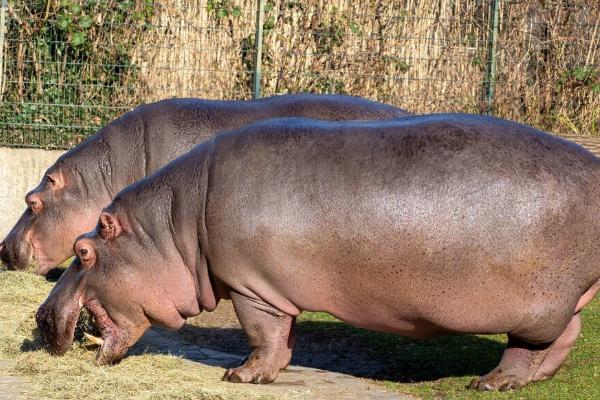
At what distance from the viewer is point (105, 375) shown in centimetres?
584

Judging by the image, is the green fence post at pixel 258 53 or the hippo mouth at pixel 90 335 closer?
the hippo mouth at pixel 90 335

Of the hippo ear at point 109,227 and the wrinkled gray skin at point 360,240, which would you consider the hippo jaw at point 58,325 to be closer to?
the wrinkled gray skin at point 360,240

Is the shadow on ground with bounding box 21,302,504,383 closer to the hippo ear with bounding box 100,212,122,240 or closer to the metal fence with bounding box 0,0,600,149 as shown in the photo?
the hippo ear with bounding box 100,212,122,240

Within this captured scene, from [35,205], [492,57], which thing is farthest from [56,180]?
[492,57]

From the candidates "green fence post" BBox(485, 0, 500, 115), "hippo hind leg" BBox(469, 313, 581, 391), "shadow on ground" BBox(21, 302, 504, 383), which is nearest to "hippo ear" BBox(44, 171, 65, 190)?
"shadow on ground" BBox(21, 302, 504, 383)

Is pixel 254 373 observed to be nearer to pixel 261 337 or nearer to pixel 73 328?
pixel 261 337

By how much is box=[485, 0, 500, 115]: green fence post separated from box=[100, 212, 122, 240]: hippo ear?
22.2 feet

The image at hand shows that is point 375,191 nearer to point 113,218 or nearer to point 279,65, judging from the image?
point 113,218

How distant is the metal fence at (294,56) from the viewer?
11.9m

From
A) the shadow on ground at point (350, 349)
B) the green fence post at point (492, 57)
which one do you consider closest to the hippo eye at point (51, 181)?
the shadow on ground at point (350, 349)

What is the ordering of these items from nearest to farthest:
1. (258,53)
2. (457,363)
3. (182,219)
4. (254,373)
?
(254,373) → (182,219) → (457,363) → (258,53)

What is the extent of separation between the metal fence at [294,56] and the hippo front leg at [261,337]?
609cm

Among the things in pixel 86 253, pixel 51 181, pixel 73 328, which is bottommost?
pixel 73 328

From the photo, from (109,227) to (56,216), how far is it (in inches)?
92.7
